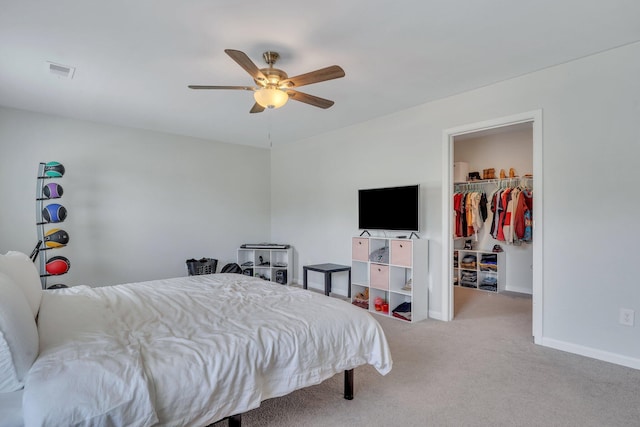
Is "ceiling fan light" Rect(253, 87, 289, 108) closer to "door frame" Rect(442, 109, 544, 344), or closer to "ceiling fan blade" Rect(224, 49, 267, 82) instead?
"ceiling fan blade" Rect(224, 49, 267, 82)

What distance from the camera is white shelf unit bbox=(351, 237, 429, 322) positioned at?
3840mm

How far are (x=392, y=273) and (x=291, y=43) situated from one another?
2.69 meters

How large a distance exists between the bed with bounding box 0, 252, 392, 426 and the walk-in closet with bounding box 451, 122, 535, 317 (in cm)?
346

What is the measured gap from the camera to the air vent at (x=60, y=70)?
9.52 ft

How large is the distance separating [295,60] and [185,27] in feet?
2.87

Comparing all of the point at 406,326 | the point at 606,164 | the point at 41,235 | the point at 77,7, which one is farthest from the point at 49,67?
the point at 606,164

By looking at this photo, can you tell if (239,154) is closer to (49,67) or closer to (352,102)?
(352,102)

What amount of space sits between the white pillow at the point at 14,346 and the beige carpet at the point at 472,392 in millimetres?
1006

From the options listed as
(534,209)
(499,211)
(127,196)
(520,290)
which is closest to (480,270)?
(520,290)

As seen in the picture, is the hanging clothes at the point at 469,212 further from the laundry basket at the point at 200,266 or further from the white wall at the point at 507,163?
the laundry basket at the point at 200,266

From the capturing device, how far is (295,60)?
2.85 metres

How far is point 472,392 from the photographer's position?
228 cm

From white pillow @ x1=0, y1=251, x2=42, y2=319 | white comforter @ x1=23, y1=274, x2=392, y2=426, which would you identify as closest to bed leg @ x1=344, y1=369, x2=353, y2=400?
white comforter @ x1=23, y1=274, x2=392, y2=426

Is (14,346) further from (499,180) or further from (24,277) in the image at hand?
(499,180)
